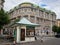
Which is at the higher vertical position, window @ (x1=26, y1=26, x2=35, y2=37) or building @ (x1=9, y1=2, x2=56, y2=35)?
building @ (x1=9, y1=2, x2=56, y2=35)

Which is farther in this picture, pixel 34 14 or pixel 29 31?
pixel 34 14

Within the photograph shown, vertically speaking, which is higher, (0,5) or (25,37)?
(0,5)

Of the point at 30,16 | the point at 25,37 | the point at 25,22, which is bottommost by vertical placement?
the point at 25,37

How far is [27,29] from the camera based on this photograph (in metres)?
34.1

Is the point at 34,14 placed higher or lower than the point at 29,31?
higher

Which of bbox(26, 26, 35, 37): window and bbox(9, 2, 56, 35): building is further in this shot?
bbox(9, 2, 56, 35): building

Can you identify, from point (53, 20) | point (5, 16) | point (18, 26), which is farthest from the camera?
point (53, 20)

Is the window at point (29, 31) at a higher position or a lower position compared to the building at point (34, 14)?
lower

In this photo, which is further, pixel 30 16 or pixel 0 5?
pixel 30 16

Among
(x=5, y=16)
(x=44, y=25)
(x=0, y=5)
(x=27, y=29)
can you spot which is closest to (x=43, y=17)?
(x=44, y=25)

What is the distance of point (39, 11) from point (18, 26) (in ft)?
237

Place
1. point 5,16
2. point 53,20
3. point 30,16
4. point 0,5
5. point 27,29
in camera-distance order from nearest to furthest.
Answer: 1. point 27,29
2. point 5,16
3. point 0,5
4. point 30,16
5. point 53,20

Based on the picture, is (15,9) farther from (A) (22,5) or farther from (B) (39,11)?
(B) (39,11)

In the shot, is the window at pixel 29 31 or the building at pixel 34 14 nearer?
the window at pixel 29 31
